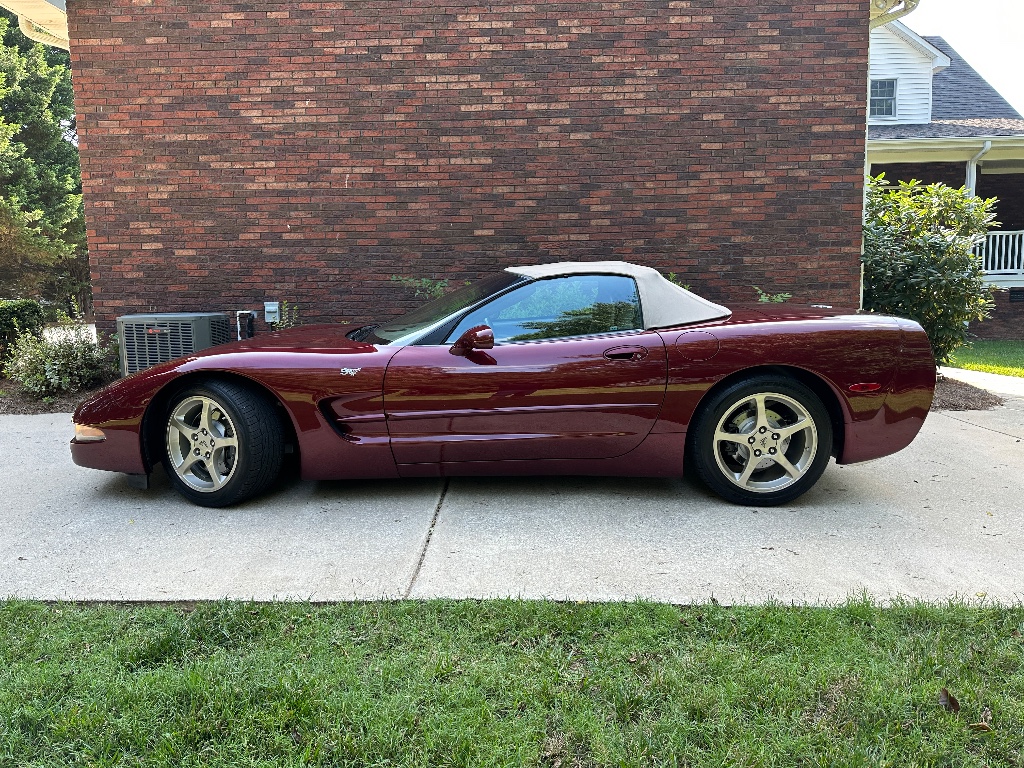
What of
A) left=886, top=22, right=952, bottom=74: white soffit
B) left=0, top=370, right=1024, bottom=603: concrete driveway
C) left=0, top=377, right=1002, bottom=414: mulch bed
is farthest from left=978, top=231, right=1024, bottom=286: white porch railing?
left=0, top=370, right=1024, bottom=603: concrete driveway

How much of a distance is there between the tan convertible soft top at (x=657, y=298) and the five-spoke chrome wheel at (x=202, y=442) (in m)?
1.82

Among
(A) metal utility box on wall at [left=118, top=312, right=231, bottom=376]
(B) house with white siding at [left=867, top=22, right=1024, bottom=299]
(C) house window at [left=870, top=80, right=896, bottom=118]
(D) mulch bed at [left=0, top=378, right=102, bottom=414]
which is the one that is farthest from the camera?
(C) house window at [left=870, top=80, right=896, bottom=118]

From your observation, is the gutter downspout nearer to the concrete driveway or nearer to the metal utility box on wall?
the concrete driveway

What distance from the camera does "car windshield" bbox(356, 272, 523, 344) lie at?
423 centimetres

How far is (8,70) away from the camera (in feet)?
70.9

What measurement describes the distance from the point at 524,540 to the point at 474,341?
104 centimetres

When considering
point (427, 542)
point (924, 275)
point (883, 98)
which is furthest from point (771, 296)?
point (883, 98)

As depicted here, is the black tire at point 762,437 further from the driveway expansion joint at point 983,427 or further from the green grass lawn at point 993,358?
the green grass lawn at point 993,358

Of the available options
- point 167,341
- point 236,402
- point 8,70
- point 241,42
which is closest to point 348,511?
point 236,402

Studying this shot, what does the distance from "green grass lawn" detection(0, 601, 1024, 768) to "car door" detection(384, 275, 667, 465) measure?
49.0 inches

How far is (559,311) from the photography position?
4.13 m

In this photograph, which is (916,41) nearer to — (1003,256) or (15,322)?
(1003,256)

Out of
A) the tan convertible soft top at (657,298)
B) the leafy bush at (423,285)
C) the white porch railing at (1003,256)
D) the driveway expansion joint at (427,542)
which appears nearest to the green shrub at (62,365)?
the leafy bush at (423,285)

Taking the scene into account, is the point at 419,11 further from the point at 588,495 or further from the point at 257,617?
the point at 257,617
